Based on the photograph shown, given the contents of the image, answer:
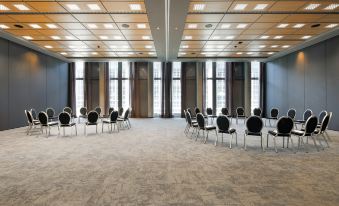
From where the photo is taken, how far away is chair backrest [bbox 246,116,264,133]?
17.6ft

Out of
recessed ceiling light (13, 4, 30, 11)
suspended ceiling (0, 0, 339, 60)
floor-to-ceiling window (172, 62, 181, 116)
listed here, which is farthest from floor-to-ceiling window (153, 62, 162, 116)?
recessed ceiling light (13, 4, 30, 11)

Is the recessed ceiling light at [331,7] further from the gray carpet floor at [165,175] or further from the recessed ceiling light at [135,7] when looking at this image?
the recessed ceiling light at [135,7]

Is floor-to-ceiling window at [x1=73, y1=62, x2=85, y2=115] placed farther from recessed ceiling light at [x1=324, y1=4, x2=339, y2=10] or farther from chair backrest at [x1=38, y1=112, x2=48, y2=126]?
recessed ceiling light at [x1=324, y1=4, x2=339, y2=10]

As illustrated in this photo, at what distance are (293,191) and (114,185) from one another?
2601mm

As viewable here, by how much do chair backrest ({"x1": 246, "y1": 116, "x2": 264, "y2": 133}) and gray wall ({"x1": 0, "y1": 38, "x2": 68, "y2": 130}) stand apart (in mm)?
9907

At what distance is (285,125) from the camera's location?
5.24m

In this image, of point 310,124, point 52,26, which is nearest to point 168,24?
point 52,26

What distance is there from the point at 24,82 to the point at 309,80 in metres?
14.3

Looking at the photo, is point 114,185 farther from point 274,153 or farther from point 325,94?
point 325,94

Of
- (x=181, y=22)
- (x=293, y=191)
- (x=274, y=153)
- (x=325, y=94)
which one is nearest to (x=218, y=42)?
(x=181, y=22)

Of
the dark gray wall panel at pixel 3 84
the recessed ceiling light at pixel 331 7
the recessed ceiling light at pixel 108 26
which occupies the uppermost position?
the recessed ceiling light at pixel 108 26

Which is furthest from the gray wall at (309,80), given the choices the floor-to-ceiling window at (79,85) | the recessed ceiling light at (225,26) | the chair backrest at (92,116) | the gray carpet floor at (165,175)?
the floor-to-ceiling window at (79,85)

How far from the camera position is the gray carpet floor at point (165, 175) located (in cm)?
273

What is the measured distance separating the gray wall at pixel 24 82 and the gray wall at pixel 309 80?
1417 cm
